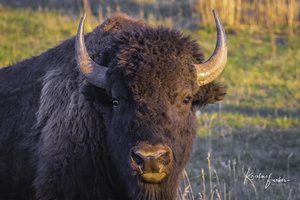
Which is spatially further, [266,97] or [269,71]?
[269,71]

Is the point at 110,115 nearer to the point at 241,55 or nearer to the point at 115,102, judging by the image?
the point at 115,102

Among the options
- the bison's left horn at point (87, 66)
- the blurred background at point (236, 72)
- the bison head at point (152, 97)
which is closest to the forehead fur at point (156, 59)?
the bison head at point (152, 97)

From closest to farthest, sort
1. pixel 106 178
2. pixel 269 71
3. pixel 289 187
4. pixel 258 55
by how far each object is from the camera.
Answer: pixel 106 178
pixel 289 187
pixel 269 71
pixel 258 55

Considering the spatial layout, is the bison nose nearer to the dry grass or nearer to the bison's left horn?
the bison's left horn

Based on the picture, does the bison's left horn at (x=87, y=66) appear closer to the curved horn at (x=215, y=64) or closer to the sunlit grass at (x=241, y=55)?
the curved horn at (x=215, y=64)

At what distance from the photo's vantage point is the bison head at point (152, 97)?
5.32 metres

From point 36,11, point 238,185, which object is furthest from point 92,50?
point 36,11

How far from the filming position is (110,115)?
5965 mm

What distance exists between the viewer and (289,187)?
28.3 ft

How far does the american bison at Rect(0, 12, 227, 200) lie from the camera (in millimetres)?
5465

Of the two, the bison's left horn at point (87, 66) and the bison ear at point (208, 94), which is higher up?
the bison's left horn at point (87, 66)

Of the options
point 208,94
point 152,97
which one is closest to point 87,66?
point 152,97

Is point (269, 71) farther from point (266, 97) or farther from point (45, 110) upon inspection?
point (45, 110)

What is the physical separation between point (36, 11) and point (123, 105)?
560 inches
